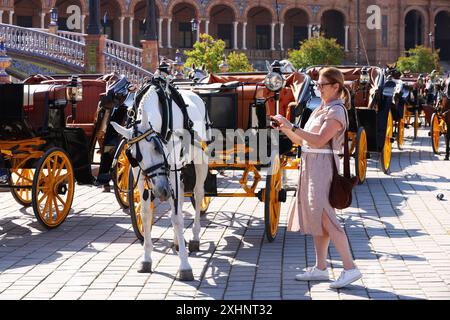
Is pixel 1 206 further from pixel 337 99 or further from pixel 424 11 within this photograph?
pixel 424 11

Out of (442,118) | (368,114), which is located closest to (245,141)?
(368,114)

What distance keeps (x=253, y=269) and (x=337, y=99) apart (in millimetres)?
1548

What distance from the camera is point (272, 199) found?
852cm

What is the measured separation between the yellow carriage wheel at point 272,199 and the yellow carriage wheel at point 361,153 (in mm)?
→ 3581

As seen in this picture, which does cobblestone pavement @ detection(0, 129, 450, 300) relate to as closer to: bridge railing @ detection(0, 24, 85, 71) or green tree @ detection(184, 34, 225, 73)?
bridge railing @ detection(0, 24, 85, 71)

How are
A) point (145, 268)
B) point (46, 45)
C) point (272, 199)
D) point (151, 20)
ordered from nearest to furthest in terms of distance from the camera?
point (145, 268) < point (272, 199) < point (151, 20) < point (46, 45)

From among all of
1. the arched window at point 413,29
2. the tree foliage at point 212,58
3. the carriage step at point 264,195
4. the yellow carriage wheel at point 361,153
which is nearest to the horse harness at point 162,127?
the carriage step at point 264,195

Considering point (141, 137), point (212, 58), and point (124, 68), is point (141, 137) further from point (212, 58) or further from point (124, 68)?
point (212, 58)

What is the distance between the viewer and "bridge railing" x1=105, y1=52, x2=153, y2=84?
27.6 metres

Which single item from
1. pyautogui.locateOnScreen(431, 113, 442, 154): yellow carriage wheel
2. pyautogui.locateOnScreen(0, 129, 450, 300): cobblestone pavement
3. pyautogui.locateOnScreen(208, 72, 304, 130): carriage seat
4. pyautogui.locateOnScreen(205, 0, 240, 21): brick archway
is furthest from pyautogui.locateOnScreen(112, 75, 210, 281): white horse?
pyautogui.locateOnScreen(205, 0, 240, 21): brick archway

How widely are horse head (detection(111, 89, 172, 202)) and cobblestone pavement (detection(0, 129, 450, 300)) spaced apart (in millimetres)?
706

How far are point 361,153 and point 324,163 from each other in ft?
20.1

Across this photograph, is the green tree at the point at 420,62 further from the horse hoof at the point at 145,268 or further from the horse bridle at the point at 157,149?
the horse bridle at the point at 157,149
